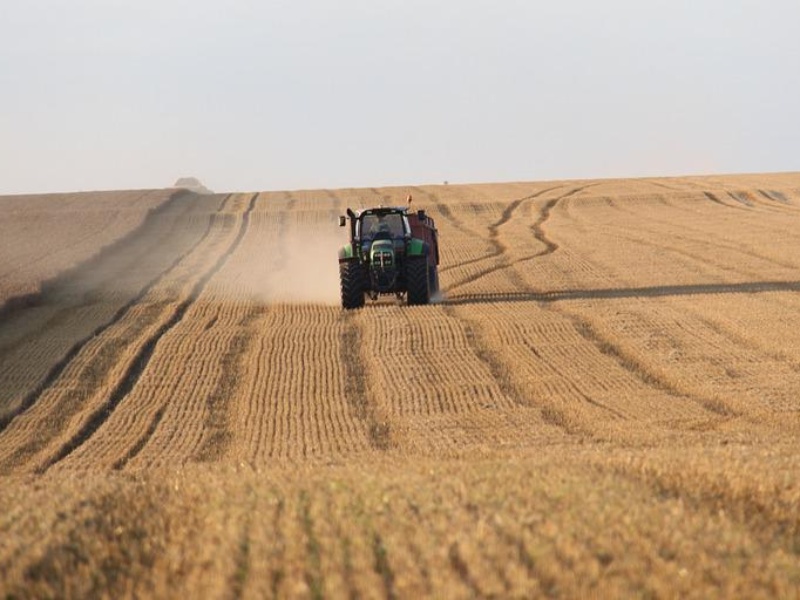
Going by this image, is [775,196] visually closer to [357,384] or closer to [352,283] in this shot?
[352,283]

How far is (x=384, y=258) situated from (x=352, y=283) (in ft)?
3.47

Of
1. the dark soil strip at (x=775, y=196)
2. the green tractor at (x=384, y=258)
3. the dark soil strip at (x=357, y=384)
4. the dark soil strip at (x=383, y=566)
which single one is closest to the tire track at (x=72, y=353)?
the dark soil strip at (x=357, y=384)

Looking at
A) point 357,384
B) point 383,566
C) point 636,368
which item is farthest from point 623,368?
point 383,566

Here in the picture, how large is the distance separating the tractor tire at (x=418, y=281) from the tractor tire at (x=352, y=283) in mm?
926

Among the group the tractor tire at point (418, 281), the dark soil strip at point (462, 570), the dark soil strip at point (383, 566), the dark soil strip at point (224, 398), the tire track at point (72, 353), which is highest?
the dark soil strip at point (462, 570)

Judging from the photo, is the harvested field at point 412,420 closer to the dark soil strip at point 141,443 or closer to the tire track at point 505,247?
the dark soil strip at point 141,443

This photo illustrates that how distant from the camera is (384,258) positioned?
22.9m

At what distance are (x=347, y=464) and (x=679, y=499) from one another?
398 cm

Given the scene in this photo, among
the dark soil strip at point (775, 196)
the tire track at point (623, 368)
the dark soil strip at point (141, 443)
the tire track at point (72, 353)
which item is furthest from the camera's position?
Result: the dark soil strip at point (775, 196)

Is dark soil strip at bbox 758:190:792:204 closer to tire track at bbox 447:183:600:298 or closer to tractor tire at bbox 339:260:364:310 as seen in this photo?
tire track at bbox 447:183:600:298

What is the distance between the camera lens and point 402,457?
454 inches

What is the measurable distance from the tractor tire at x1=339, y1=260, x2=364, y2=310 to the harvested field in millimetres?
351

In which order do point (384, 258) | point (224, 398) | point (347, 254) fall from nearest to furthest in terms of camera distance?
point (224, 398)
point (384, 258)
point (347, 254)

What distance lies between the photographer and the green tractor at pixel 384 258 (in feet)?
75.7
